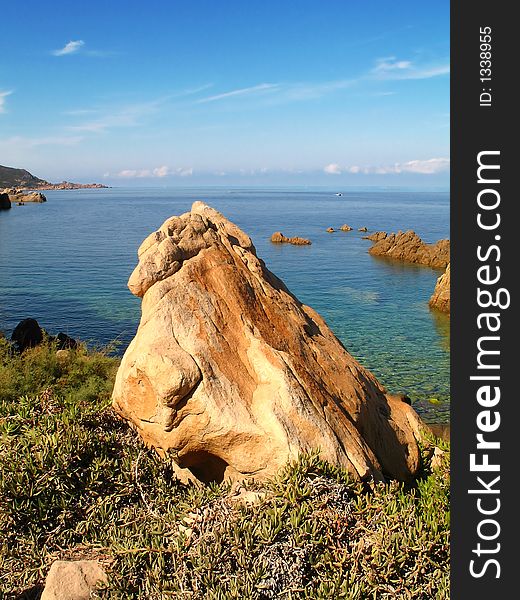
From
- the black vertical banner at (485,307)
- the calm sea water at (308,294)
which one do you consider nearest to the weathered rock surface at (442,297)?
the calm sea water at (308,294)

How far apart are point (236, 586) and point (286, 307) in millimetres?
6181

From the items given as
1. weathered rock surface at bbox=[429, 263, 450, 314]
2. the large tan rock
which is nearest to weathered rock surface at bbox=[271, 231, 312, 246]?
weathered rock surface at bbox=[429, 263, 450, 314]

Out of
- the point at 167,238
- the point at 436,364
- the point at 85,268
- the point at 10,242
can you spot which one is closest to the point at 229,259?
the point at 167,238

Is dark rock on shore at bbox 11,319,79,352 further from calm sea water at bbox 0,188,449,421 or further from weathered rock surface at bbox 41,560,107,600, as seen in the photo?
weathered rock surface at bbox 41,560,107,600

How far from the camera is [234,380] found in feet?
29.7

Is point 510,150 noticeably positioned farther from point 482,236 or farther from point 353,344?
point 353,344

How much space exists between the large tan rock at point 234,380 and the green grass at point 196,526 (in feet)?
1.76

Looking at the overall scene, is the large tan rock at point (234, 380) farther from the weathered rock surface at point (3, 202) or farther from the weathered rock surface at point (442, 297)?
the weathered rock surface at point (3, 202)

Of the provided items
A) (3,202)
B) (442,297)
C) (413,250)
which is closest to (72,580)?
(442,297)

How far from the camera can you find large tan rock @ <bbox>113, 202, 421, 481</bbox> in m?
8.55

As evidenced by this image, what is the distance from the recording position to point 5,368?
16.7 meters

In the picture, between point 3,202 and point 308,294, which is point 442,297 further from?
point 3,202

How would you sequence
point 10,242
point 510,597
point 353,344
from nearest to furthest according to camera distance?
1. point 510,597
2. point 353,344
3. point 10,242

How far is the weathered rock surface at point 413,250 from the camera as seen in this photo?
70.2 m
